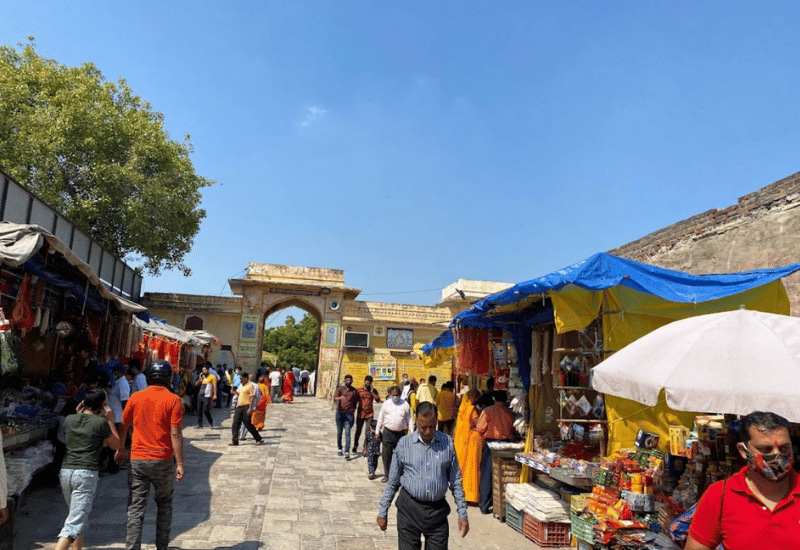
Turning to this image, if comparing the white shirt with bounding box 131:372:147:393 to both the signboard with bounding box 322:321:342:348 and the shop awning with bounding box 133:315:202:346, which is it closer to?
the shop awning with bounding box 133:315:202:346

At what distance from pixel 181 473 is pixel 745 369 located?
4.11 meters

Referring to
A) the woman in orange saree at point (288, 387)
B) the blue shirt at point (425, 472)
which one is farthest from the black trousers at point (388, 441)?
the woman in orange saree at point (288, 387)

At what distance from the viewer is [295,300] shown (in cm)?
2673

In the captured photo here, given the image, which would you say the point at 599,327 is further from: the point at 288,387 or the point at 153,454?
the point at 288,387

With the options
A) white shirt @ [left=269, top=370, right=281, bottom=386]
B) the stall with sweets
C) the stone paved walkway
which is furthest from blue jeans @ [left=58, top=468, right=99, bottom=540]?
white shirt @ [left=269, top=370, right=281, bottom=386]

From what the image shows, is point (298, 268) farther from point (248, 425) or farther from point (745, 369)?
point (745, 369)

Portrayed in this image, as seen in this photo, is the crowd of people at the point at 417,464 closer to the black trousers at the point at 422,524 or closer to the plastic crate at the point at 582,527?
the black trousers at the point at 422,524

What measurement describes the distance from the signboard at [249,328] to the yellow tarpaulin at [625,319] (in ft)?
71.7

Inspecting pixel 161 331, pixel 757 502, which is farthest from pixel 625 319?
pixel 161 331

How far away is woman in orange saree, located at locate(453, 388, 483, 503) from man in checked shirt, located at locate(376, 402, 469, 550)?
10.4ft

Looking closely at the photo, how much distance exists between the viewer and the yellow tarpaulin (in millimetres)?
5277

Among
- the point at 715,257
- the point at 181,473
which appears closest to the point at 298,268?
the point at 715,257

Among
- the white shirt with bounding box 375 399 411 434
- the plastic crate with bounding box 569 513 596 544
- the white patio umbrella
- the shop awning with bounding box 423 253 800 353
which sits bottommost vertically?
the plastic crate with bounding box 569 513 596 544

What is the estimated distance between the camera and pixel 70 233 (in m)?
11.3
